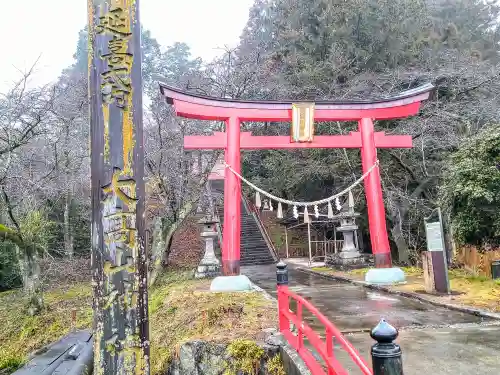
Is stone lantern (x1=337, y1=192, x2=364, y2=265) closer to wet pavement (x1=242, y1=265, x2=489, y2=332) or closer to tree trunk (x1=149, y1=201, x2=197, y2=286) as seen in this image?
wet pavement (x1=242, y1=265, x2=489, y2=332)

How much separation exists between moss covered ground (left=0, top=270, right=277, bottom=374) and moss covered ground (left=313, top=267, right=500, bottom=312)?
11.2ft

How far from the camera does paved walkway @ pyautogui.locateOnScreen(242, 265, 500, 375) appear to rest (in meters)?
4.24

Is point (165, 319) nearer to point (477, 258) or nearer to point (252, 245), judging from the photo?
point (477, 258)

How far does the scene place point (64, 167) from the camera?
15.3 m

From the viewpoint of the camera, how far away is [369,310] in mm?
7359

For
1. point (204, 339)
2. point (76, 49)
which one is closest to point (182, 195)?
point (204, 339)

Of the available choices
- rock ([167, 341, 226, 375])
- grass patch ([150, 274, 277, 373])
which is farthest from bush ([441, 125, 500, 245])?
rock ([167, 341, 226, 375])

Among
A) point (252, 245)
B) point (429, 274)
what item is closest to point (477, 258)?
point (429, 274)

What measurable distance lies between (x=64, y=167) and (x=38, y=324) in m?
6.46

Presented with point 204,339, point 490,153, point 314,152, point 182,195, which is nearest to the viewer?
point 204,339

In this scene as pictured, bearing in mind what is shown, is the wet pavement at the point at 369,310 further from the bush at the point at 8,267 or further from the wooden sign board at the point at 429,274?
the bush at the point at 8,267

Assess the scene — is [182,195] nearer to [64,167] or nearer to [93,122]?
[64,167]

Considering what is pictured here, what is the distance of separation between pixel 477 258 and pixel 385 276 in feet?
8.64

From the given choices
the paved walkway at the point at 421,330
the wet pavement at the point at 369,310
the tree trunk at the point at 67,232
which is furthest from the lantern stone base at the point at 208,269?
the tree trunk at the point at 67,232
